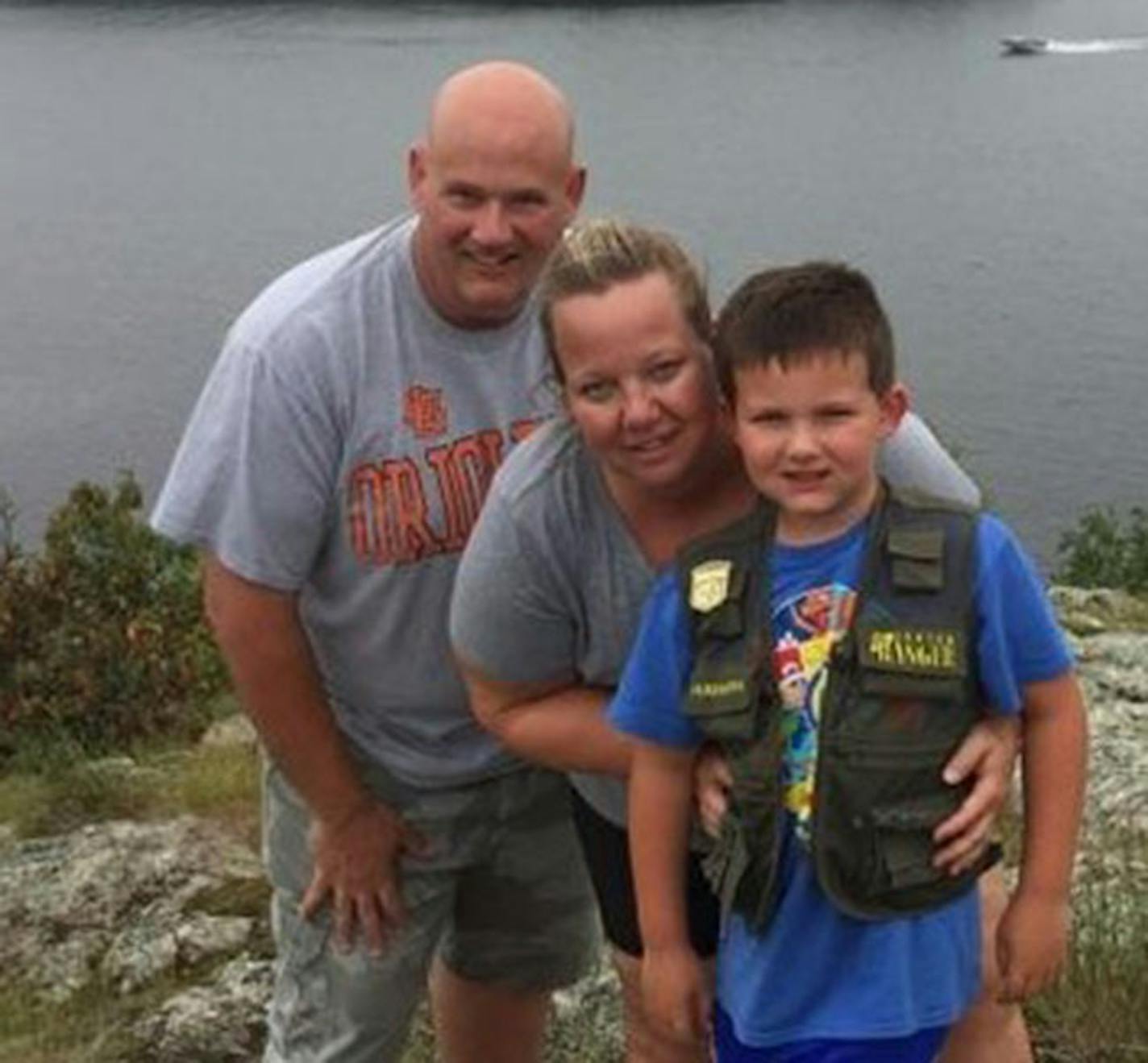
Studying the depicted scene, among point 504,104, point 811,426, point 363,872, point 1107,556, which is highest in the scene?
point 504,104

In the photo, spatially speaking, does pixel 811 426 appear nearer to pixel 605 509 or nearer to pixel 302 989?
pixel 605 509

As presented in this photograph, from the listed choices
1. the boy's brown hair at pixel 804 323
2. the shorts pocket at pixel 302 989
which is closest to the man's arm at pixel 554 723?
the boy's brown hair at pixel 804 323

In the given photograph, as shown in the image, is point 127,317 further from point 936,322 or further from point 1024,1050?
point 1024,1050

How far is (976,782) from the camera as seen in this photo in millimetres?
2320

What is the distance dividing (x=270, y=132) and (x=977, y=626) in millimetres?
43928

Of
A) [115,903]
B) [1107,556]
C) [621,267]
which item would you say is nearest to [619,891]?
[621,267]

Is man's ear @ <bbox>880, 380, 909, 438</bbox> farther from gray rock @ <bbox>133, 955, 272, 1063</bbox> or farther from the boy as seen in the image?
gray rock @ <bbox>133, 955, 272, 1063</bbox>

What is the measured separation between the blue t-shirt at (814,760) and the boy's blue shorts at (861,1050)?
0.06 feet

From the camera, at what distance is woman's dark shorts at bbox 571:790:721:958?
2621mm

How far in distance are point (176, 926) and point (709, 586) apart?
9.23 feet

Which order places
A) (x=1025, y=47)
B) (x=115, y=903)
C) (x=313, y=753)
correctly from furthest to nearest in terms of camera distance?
(x=1025, y=47), (x=115, y=903), (x=313, y=753)

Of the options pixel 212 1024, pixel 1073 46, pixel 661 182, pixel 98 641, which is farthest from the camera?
pixel 1073 46

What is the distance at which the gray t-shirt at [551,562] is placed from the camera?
2488 millimetres

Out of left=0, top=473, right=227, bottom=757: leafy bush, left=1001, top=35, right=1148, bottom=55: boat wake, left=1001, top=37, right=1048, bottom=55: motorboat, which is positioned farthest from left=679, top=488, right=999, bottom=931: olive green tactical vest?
left=1001, top=37, right=1048, bottom=55: motorboat
